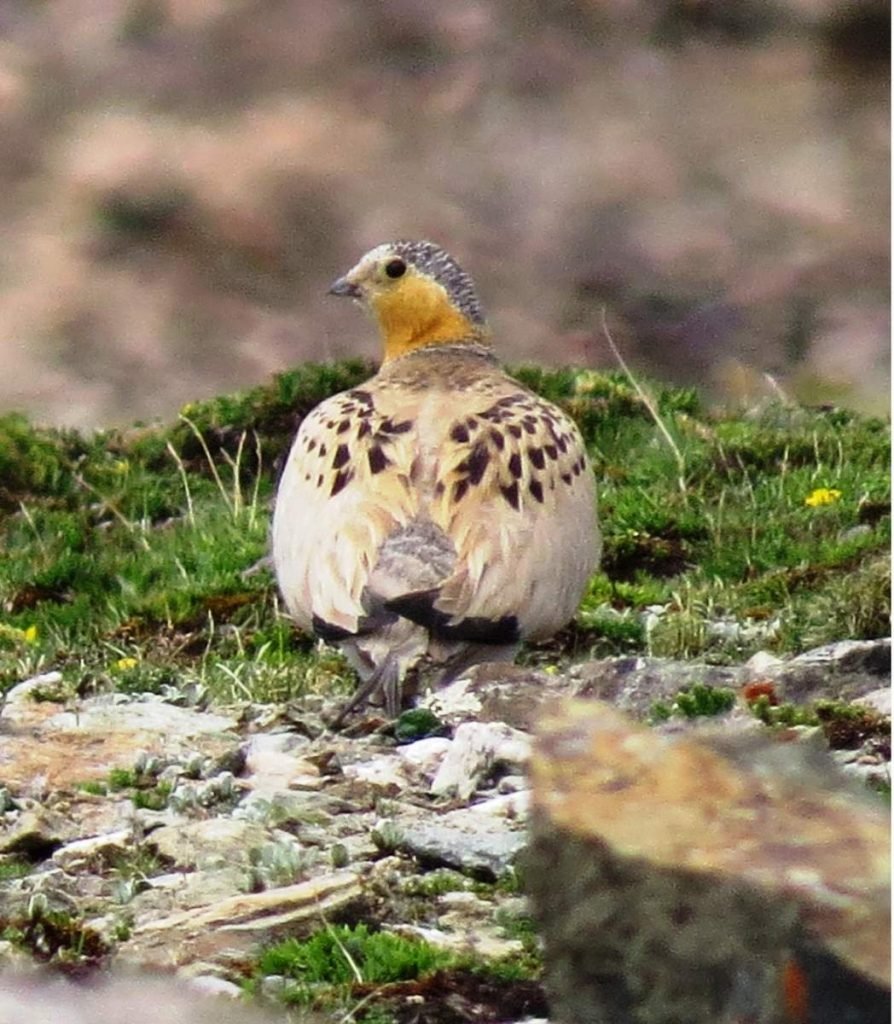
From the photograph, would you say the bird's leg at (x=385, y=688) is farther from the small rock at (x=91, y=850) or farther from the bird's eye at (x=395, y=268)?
the bird's eye at (x=395, y=268)

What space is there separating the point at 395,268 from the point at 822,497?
209cm

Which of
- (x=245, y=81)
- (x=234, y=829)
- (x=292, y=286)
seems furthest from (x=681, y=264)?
(x=234, y=829)

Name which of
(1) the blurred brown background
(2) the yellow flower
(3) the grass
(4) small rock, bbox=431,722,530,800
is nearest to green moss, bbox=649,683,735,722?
(4) small rock, bbox=431,722,530,800

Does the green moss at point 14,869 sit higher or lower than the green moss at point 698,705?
lower

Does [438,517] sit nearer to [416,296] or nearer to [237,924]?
[416,296]

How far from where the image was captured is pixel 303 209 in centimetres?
2162

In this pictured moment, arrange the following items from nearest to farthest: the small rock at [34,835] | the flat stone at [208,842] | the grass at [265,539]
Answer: the flat stone at [208,842] < the small rock at [34,835] < the grass at [265,539]

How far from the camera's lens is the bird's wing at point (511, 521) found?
29.3 ft

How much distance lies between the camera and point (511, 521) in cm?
933

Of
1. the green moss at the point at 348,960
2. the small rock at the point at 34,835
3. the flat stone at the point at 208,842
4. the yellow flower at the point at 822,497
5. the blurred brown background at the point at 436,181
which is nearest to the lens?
the green moss at the point at 348,960

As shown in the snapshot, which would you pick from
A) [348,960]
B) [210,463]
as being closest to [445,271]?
[210,463]

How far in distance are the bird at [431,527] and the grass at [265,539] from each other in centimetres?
52

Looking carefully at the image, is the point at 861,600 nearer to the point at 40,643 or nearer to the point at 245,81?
the point at 40,643

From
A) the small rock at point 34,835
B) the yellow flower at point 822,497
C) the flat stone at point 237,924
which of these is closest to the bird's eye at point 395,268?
the yellow flower at point 822,497
